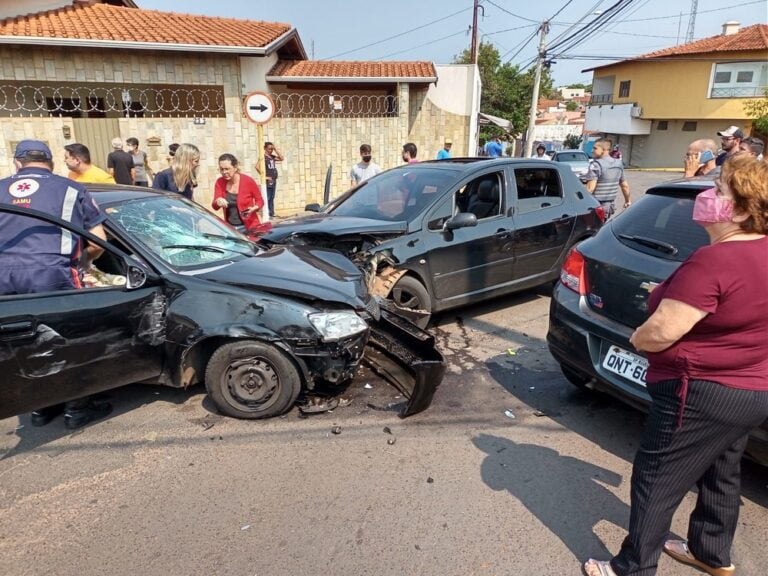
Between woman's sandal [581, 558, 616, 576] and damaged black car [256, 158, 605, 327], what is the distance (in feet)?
8.02

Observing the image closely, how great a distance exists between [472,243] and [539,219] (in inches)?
41.8

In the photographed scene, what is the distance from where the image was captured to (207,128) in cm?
1155

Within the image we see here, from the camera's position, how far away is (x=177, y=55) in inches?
467

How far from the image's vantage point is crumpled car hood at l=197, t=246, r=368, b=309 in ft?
11.3

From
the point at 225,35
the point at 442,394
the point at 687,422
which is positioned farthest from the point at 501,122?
the point at 687,422

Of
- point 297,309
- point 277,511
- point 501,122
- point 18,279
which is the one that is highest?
point 501,122

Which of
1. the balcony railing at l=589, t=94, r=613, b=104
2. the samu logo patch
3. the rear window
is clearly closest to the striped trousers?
the rear window

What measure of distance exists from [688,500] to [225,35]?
A: 1351 cm

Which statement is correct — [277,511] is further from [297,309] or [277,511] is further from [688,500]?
[688,500]

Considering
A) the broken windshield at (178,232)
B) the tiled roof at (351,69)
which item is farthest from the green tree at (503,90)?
the broken windshield at (178,232)

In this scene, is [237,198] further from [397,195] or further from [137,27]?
[137,27]

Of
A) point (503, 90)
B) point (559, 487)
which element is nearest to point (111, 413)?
point (559, 487)

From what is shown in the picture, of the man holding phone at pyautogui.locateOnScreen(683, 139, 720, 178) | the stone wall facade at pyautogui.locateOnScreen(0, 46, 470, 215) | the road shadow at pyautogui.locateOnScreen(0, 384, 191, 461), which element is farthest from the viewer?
the stone wall facade at pyautogui.locateOnScreen(0, 46, 470, 215)

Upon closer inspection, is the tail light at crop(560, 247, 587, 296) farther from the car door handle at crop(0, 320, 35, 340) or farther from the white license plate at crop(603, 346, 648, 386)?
the car door handle at crop(0, 320, 35, 340)
